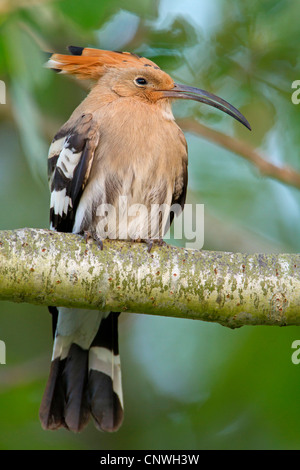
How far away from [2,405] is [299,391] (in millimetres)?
1622

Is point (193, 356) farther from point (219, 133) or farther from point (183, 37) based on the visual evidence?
point (183, 37)

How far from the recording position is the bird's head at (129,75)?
10.2 feet

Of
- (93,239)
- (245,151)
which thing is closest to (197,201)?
(245,151)

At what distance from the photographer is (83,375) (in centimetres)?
300

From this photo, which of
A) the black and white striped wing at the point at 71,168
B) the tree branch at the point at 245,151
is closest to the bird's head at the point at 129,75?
the black and white striped wing at the point at 71,168

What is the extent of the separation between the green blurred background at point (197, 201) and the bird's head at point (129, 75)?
0.44 ft

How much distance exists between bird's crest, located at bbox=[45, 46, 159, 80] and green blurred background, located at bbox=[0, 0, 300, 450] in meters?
0.12

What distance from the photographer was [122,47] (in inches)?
149

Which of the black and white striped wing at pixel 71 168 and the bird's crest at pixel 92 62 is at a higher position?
the bird's crest at pixel 92 62

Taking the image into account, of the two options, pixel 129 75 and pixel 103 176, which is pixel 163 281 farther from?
pixel 129 75

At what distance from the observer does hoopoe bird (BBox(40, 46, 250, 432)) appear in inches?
112

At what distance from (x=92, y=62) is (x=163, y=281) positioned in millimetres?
1461

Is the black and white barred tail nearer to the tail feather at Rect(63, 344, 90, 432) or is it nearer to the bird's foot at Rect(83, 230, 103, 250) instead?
the tail feather at Rect(63, 344, 90, 432)

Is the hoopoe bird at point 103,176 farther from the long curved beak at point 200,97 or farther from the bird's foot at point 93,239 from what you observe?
the bird's foot at point 93,239
